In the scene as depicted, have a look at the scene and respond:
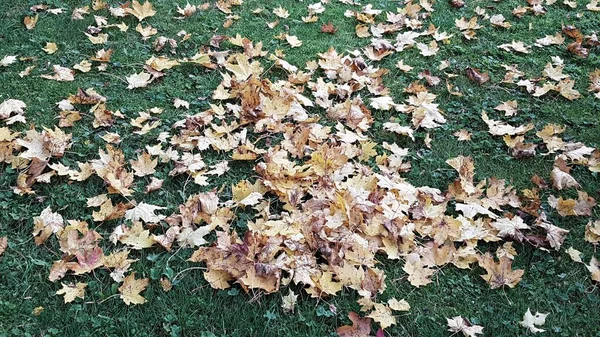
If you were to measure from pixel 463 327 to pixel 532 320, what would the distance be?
11.9 inches

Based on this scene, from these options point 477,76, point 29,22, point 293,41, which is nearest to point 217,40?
point 293,41

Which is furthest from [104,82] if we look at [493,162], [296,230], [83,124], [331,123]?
[493,162]

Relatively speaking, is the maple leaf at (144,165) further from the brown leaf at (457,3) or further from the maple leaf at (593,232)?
the brown leaf at (457,3)

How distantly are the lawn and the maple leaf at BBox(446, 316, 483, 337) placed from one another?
0.04 meters

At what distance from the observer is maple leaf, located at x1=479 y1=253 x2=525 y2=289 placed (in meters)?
2.59

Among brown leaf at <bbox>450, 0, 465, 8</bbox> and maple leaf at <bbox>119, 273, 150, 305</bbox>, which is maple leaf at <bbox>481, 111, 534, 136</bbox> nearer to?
brown leaf at <bbox>450, 0, 465, 8</bbox>

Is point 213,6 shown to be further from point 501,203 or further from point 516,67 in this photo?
point 501,203

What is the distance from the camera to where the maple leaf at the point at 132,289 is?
2451 millimetres

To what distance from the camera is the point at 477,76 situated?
4098 mm

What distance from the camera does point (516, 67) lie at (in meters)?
4.29

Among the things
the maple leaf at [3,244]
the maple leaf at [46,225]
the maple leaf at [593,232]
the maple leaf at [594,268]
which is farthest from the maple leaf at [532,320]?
the maple leaf at [3,244]

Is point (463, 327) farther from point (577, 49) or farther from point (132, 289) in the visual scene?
point (577, 49)

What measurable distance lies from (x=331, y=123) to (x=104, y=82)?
5.31 ft

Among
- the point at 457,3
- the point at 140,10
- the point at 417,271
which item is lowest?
the point at 457,3
